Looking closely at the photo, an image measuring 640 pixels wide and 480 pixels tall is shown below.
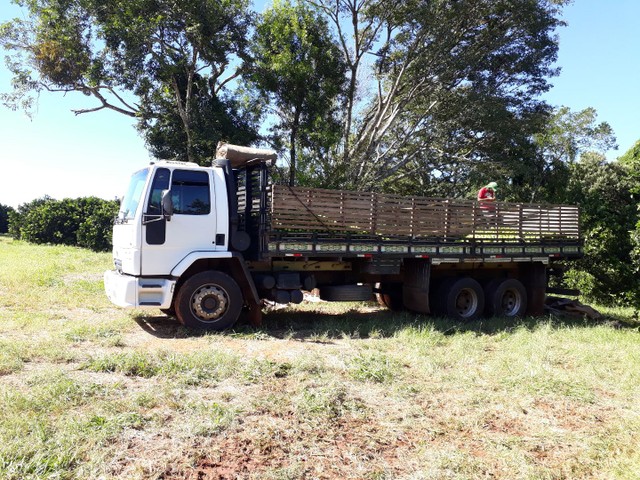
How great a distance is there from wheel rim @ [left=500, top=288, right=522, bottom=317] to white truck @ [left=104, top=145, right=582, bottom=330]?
376 mm

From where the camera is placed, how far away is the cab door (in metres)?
7.32

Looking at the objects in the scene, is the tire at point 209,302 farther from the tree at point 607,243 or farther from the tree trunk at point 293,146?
the tree trunk at point 293,146

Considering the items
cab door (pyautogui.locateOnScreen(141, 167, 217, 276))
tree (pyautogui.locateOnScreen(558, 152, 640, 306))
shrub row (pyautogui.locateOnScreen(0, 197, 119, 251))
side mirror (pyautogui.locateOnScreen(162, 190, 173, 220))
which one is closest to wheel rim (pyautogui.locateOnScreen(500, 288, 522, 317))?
tree (pyautogui.locateOnScreen(558, 152, 640, 306))

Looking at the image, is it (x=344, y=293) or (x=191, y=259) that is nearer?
(x=191, y=259)

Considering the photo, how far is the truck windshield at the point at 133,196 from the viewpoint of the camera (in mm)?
7539

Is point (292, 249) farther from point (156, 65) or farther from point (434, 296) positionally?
point (156, 65)

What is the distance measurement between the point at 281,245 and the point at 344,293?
66.6 inches

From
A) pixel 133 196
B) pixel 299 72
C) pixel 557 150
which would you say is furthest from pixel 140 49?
pixel 557 150

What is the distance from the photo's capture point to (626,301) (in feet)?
43.5

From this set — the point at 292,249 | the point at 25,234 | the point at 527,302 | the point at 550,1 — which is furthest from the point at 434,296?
the point at 25,234

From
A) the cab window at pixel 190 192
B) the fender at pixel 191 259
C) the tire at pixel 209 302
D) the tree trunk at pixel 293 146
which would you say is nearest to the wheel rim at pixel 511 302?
the tire at pixel 209 302

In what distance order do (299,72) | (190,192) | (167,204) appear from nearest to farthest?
(167,204)
(190,192)
(299,72)

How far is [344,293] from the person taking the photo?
29.2 ft

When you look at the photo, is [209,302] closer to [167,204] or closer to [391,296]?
[167,204]
